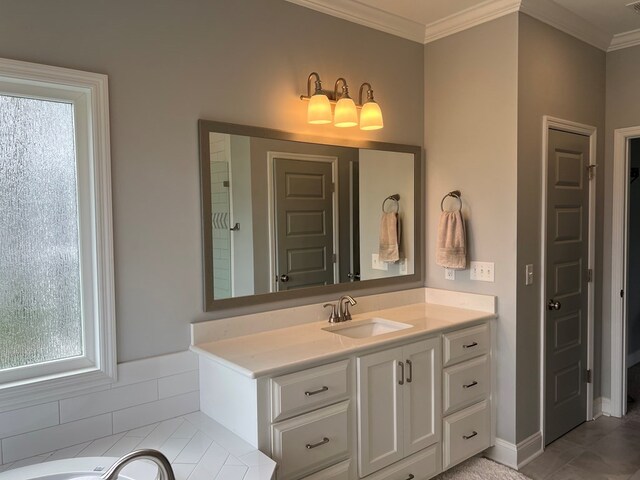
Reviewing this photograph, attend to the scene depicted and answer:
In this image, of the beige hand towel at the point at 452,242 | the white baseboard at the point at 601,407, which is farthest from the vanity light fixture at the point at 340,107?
the white baseboard at the point at 601,407

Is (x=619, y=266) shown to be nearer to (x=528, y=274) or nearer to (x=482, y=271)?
(x=528, y=274)

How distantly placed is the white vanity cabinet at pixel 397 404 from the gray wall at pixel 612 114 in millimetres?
1717


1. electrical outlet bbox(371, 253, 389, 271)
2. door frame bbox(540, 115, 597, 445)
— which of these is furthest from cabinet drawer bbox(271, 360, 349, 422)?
door frame bbox(540, 115, 597, 445)

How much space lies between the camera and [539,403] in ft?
9.92

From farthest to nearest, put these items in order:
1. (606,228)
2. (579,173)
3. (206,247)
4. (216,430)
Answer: (606,228) → (579,173) → (206,247) → (216,430)

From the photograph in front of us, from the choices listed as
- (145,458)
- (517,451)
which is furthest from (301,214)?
(517,451)

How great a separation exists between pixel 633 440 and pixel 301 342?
2368 mm

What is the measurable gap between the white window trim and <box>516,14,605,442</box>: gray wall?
6.98 feet

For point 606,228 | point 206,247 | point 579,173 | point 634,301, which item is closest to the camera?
point 206,247

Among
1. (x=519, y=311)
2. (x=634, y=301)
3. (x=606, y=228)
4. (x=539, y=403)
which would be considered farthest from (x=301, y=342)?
(x=634, y=301)

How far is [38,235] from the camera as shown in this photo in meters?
1.95

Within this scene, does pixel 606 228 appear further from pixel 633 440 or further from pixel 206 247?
pixel 206 247

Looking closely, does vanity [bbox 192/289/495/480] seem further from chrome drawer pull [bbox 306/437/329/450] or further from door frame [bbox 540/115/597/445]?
door frame [bbox 540/115/597/445]

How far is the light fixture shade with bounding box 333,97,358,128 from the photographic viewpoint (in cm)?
264
